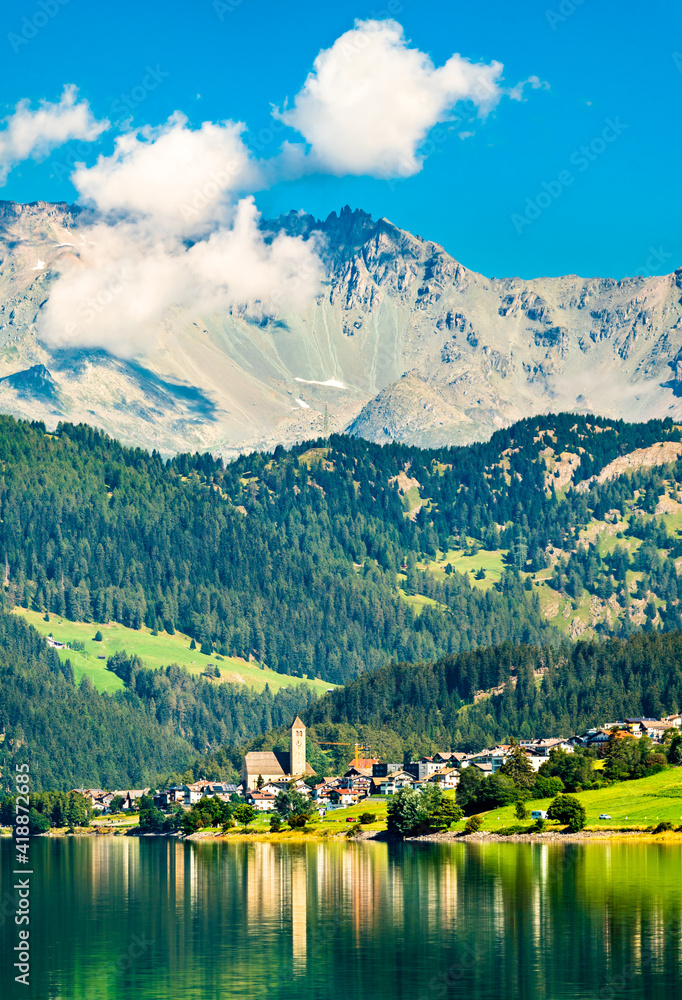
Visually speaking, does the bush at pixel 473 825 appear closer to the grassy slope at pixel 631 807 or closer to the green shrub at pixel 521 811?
the grassy slope at pixel 631 807

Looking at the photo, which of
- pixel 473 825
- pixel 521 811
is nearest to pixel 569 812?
pixel 521 811

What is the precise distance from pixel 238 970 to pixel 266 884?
1860 inches

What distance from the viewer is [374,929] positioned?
346 feet

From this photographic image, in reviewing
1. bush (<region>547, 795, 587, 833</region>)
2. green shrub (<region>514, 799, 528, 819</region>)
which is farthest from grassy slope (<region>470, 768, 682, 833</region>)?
bush (<region>547, 795, 587, 833</region>)

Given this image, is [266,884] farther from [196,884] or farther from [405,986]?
[405,986]

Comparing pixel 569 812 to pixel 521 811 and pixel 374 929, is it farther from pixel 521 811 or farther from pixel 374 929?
pixel 374 929

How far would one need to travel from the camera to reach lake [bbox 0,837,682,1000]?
282 feet

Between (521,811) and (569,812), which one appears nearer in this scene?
(569,812)

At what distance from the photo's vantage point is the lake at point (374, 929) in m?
85.9

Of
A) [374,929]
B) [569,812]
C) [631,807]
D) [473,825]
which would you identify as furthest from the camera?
[473,825]

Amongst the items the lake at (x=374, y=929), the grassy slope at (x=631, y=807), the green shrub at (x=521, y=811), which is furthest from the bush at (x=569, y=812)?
the lake at (x=374, y=929)

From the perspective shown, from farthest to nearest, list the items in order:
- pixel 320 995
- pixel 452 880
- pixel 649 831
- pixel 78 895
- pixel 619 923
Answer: pixel 649 831 → pixel 78 895 → pixel 452 880 → pixel 619 923 → pixel 320 995

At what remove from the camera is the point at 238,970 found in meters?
91.2

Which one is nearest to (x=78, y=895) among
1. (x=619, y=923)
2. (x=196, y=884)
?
(x=196, y=884)
